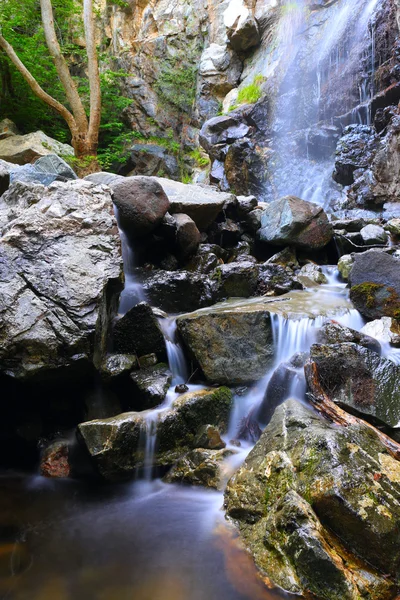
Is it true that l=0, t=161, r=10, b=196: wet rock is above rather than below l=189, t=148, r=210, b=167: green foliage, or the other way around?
below

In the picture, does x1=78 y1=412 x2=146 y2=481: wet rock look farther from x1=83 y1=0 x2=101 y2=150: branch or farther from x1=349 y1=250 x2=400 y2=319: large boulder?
x1=83 y1=0 x2=101 y2=150: branch

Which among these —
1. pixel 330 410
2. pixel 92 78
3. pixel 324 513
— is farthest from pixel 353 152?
pixel 324 513

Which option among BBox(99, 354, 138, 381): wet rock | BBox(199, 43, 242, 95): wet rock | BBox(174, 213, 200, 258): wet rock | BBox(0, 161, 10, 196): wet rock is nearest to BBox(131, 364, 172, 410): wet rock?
BBox(99, 354, 138, 381): wet rock

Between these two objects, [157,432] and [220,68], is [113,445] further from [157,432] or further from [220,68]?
[220,68]

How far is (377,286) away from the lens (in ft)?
18.6

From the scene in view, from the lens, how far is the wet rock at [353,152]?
11.9m

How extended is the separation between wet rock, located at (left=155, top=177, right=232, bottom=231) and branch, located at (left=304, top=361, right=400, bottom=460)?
4711 mm

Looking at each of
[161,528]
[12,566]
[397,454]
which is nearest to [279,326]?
[397,454]

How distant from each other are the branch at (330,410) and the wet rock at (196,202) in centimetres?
471

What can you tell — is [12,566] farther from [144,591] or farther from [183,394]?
[183,394]

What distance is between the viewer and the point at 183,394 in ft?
14.4

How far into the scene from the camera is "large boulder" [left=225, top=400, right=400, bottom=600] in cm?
221

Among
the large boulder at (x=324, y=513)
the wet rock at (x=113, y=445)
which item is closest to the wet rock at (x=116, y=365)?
the wet rock at (x=113, y=445)

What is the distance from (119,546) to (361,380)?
2671 mm
